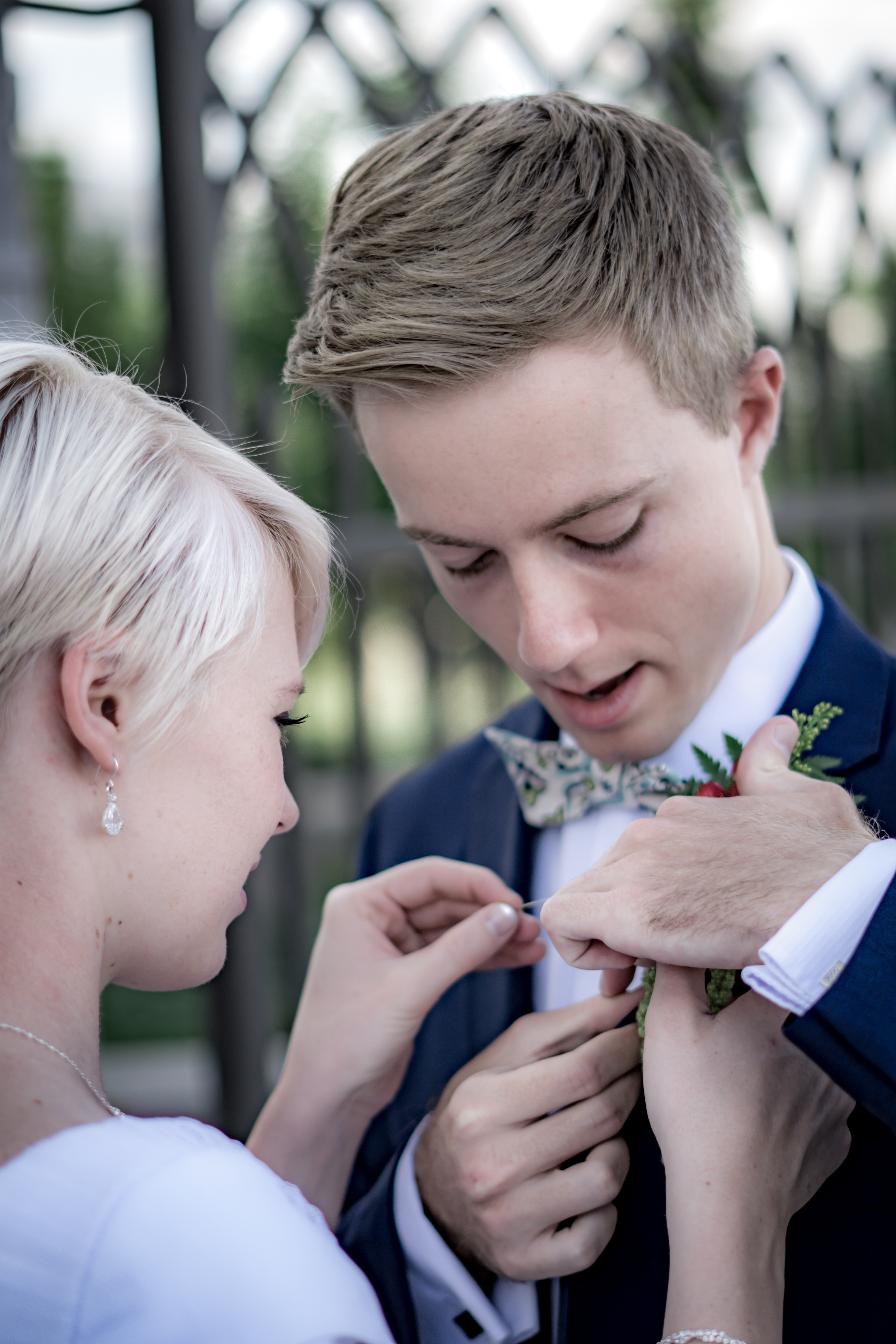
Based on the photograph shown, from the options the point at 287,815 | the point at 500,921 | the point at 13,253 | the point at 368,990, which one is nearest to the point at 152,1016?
the point at 13,253

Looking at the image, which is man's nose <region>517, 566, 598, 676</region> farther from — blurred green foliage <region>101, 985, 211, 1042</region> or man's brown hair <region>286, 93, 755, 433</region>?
blurred green foliage <region>101, 985, 211, 1042</region>

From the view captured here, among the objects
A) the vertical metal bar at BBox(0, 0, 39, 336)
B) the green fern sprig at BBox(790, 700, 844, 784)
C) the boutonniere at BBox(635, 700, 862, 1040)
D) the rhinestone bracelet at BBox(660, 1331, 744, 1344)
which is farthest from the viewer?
the vertical metal bar at BBox(0, 0, 39, 336)

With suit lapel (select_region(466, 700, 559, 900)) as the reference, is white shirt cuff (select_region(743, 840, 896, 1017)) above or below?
above

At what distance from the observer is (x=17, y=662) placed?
4.44 ft

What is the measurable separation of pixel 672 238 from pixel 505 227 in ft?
0.95

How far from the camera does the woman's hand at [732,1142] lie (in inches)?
50.7

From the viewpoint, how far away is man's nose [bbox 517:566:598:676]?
1.71 metres

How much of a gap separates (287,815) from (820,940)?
848mm

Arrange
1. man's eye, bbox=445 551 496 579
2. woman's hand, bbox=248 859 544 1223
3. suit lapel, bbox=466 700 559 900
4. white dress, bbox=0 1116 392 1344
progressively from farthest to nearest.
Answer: suit lapel, bbox=466 700 559 900 → woman's hand, bbox=248 859 544 1223 → man's eye, bbox=445 551 496 579 → white dress, bbox=0 1116 392 1344

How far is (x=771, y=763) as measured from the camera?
1544 millimetres

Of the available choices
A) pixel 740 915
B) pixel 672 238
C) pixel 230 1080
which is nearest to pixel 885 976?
pixel 740 915

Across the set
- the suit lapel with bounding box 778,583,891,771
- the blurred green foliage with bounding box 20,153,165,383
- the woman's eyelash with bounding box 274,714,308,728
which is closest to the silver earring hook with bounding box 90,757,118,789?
the woman's eyelash with bounding box 274,714,308,728

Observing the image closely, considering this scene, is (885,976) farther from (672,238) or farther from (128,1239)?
(672,238)

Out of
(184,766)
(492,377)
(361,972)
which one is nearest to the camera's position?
(184,766)
